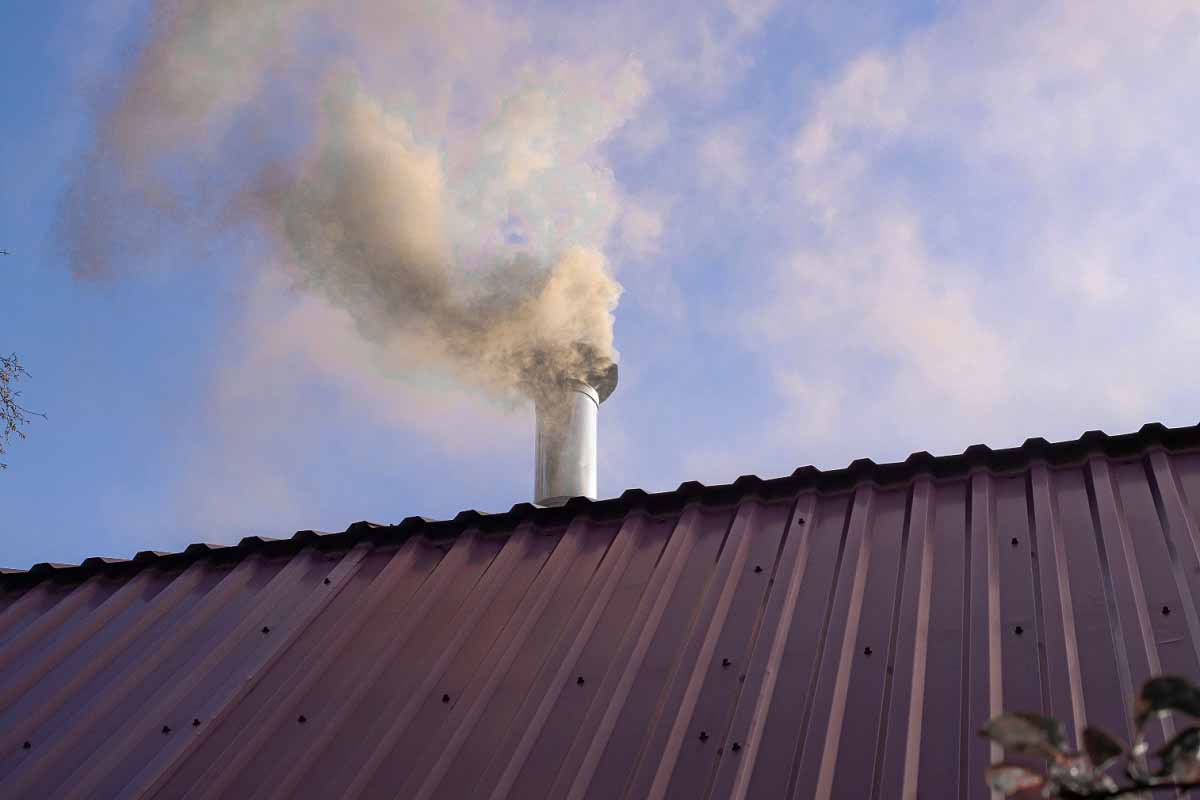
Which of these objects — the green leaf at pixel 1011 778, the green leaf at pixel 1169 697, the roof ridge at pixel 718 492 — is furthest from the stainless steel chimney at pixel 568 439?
the green leaf at pixel 1169 697

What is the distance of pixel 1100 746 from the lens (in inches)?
50.6

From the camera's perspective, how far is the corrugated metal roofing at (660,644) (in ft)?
12.5

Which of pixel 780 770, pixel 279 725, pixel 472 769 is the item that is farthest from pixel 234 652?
pixel 780 770

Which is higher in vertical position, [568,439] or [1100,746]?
[568,439]

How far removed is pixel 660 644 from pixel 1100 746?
3418 millimetres

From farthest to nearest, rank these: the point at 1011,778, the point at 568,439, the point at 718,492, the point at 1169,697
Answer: the point at 568,439 → the point at 718,492 → the point at 1011,778 → the point at 1169,697

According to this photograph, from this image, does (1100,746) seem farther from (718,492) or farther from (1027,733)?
(718,492)

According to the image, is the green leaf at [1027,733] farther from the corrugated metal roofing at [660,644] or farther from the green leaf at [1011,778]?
the corrugated metal roofing at [660,644]

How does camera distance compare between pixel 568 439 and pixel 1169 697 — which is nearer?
pixel 1169 697

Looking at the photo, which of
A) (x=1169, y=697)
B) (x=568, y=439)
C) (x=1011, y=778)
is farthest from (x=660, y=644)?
(x=568, y=439)

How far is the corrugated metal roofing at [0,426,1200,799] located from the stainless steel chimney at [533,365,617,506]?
15.3 ft

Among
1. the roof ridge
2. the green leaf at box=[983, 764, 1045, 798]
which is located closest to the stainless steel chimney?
the roof ridge

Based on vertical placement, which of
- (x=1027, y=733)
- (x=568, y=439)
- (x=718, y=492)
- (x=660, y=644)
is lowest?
(x=1027, y=733)

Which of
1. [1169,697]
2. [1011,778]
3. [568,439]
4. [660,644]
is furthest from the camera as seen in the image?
[568,439]
